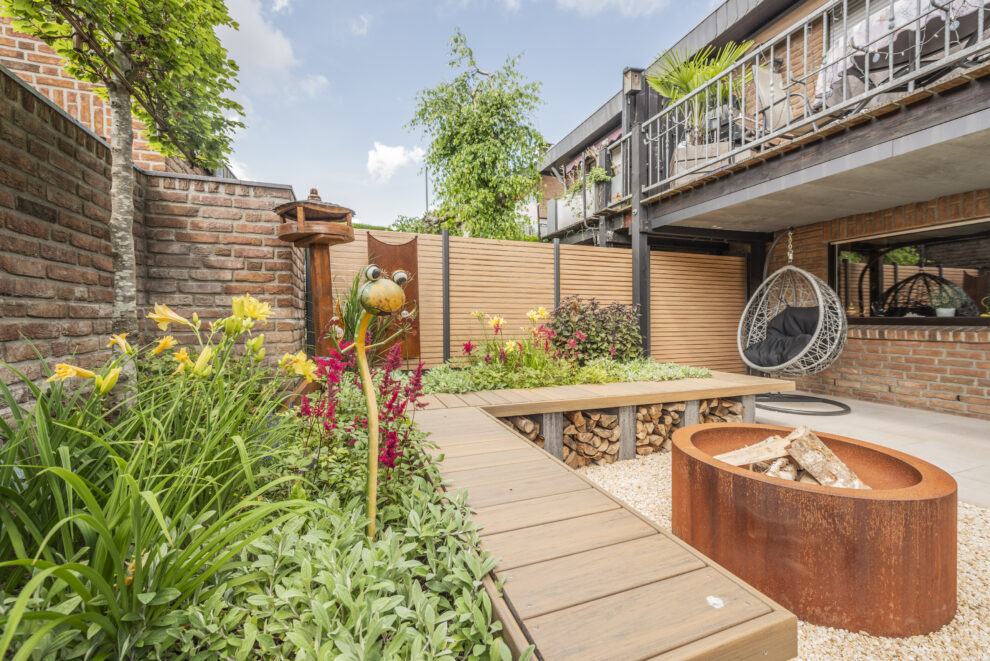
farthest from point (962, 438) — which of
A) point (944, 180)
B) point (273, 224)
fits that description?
point (273, 224)

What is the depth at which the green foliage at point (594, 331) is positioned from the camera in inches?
162

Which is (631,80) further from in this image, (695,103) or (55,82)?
(55,82)

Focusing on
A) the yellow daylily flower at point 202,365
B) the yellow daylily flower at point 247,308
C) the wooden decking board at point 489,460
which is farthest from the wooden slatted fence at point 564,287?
the yellow daylily flower at point 202,365

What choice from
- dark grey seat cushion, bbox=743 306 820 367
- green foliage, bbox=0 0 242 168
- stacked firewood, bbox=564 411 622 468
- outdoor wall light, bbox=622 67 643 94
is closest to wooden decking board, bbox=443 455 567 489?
stacked firewood, bbox=564 411 622 468

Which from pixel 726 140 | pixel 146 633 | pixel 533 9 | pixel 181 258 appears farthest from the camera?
pixel 533 9

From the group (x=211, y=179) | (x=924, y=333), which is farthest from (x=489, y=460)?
(x=924, y=333)

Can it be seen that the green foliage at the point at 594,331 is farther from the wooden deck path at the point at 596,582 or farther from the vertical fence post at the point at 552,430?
Answer: the wooden deck path at the point at 596,582

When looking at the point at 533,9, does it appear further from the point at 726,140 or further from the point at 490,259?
the point at 490,259

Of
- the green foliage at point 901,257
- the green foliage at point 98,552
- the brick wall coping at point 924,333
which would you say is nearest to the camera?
the green foliage at point 98,552

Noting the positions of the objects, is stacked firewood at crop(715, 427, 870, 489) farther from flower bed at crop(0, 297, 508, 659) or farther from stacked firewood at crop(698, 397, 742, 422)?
stacked firewood at crop(698, 397, 742, 422)

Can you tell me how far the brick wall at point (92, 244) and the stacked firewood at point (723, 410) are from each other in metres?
3.08

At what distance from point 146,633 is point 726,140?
6105mm

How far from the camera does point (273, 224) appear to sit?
253cm

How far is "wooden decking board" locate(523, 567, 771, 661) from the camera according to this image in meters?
0.72
